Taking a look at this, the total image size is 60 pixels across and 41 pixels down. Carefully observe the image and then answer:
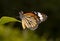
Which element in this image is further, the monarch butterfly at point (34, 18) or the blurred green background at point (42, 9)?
the blurred green background at point (42, 9)

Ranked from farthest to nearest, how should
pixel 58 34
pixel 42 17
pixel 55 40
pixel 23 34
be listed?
1. pixel 58 34
2. pixel 55 40
3. pixel 23 34
4. pixel 42 17

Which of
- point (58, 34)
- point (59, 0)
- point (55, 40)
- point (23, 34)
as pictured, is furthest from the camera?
point (59, 0)

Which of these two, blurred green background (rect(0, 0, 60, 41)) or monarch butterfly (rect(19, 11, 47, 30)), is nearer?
monarch butterfly (rect(19, 11, 47, 30))

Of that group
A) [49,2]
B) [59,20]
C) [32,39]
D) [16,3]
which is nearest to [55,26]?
[59,20]

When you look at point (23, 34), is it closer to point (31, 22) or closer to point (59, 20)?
point (31, 22)

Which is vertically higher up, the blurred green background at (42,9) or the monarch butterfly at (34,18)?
the monarch butterfly at (34,18)

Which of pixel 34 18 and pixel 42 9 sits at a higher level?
pixel 34 18

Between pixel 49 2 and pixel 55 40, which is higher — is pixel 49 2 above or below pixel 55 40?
above

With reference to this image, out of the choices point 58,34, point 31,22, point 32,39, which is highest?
point 31,22

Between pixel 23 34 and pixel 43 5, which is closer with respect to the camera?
pixel 23 34

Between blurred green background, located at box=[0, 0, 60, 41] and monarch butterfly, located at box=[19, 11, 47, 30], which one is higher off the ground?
monarch butterfly, located at box=[19, 11, 47, 30]

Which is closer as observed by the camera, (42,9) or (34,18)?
(34,18)
